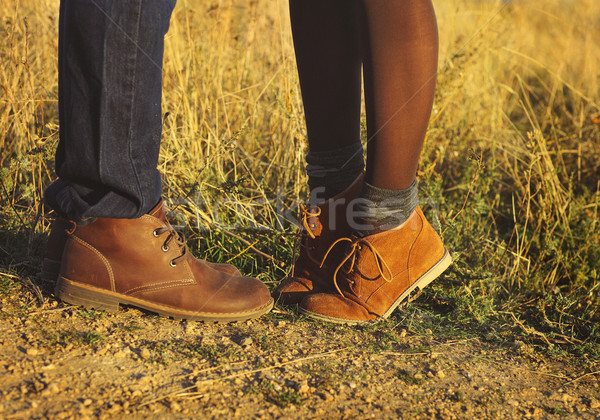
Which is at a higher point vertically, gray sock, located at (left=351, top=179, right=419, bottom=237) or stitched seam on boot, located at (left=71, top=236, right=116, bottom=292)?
gray sock, located at (left=351, top=179, right=419, bottom=237)

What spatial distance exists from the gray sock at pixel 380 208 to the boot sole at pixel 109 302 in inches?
16.2

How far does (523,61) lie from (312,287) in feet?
12.5

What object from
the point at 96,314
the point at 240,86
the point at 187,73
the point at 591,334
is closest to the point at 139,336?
the point at 96,314

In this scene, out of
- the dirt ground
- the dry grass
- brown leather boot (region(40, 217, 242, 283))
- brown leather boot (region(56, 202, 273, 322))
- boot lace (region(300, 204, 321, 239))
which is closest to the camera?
the dirt ground

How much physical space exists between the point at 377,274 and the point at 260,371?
0.49 metres

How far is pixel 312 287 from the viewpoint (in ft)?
5.96

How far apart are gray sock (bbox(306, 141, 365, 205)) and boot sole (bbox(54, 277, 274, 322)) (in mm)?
446

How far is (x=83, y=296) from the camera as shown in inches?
61.6

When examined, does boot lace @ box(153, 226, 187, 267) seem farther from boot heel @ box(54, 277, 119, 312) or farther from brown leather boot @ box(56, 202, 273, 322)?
boot heel @ box(54, 277, 119, 312)

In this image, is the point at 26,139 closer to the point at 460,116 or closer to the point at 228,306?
the point at 228,306

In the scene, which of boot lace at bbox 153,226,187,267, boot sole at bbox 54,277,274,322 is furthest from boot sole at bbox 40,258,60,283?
boot lace at bbox 153,226,187,267

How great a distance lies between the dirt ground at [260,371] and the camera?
4.03 feet

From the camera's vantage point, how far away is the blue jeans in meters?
1.31

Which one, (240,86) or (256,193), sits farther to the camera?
(240,86)
